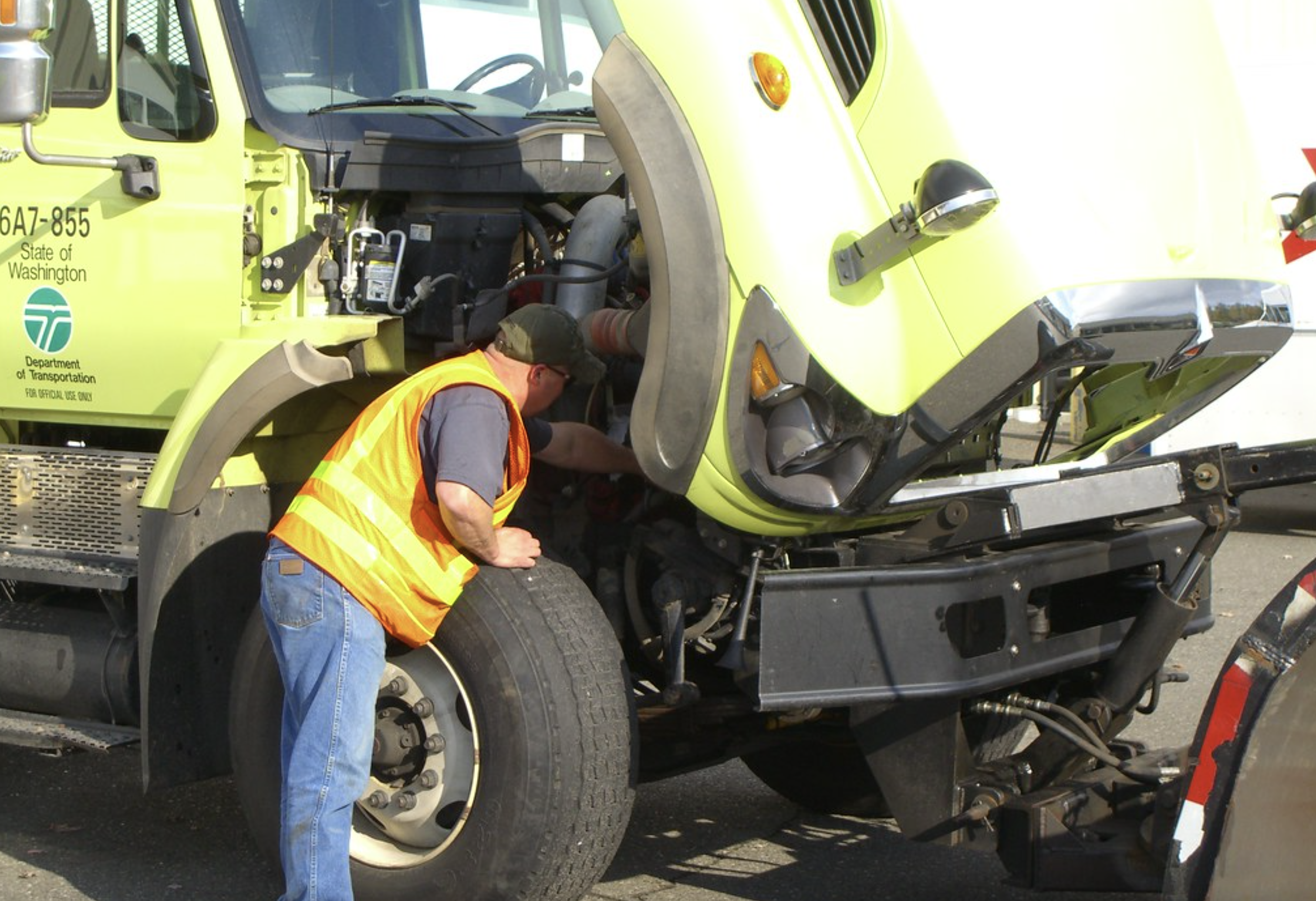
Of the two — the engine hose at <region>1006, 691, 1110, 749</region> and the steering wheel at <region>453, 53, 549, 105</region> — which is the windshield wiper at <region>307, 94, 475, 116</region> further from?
the engine hose at <region>1006, 691, 1110, 749</region>

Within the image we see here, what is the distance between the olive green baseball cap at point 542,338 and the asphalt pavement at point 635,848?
1.30 metres

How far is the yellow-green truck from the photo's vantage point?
3.71 meters

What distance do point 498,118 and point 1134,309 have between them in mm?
1975

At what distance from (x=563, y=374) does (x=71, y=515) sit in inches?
63.0

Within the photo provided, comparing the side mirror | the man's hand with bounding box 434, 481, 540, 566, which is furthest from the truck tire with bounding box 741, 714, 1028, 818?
the side mirror

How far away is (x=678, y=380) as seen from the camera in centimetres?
379

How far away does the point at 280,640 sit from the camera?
13.6ft

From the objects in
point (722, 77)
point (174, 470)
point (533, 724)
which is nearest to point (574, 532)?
point (533, 724)

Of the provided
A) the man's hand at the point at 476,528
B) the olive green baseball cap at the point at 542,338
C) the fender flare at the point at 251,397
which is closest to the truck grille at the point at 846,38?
the olive green baseball cap at the point at 542,338

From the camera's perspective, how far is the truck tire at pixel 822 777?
5.29m

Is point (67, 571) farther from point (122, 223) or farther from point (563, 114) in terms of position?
point (563, 114)

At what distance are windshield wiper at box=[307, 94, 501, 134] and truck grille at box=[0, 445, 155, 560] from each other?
43.2 inches

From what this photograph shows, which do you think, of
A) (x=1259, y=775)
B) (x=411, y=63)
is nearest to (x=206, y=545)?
(x=411, y=63)

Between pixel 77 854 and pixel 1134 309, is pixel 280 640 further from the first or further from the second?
pixel 1134 309
